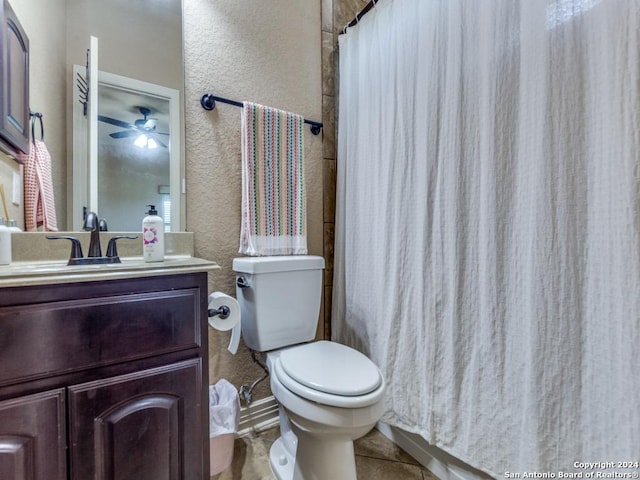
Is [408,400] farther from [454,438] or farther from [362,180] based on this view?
[362,180]

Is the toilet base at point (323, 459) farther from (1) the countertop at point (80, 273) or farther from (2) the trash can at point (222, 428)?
(1) the countertop at point (80, 273)

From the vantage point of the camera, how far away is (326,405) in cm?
86

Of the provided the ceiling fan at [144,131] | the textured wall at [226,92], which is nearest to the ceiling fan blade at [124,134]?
the ceiling fan at [144,131]

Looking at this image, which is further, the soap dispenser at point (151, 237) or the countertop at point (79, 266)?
the soap dispenser at point (151, 237)

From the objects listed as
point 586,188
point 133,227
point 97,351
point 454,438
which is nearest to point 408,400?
point 454,438

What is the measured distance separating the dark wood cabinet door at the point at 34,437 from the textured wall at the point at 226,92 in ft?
2.37

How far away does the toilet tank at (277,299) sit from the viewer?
1223 mm

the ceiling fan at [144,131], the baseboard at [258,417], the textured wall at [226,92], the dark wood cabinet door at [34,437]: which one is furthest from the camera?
the baseboard at [258,417]

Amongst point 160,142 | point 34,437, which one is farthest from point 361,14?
point 34,437

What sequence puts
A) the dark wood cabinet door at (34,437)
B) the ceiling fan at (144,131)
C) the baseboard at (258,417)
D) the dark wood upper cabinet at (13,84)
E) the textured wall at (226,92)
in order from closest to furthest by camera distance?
the dark wood cabinet door at (34,437)
the dark wood upper cabinet at (13,84)
the ceiling fan at (144,131)
the textured wall at (226,92)
the baseboard at (258,417)

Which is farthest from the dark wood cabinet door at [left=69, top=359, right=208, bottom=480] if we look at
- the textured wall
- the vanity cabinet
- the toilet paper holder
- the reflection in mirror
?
the reflection in mirror

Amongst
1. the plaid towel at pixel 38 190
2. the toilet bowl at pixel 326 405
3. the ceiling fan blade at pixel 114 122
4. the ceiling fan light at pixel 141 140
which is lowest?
the toilet bowl at pixel 326 405

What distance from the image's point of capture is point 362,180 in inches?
56.8

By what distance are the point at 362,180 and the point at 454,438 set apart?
112 cm
